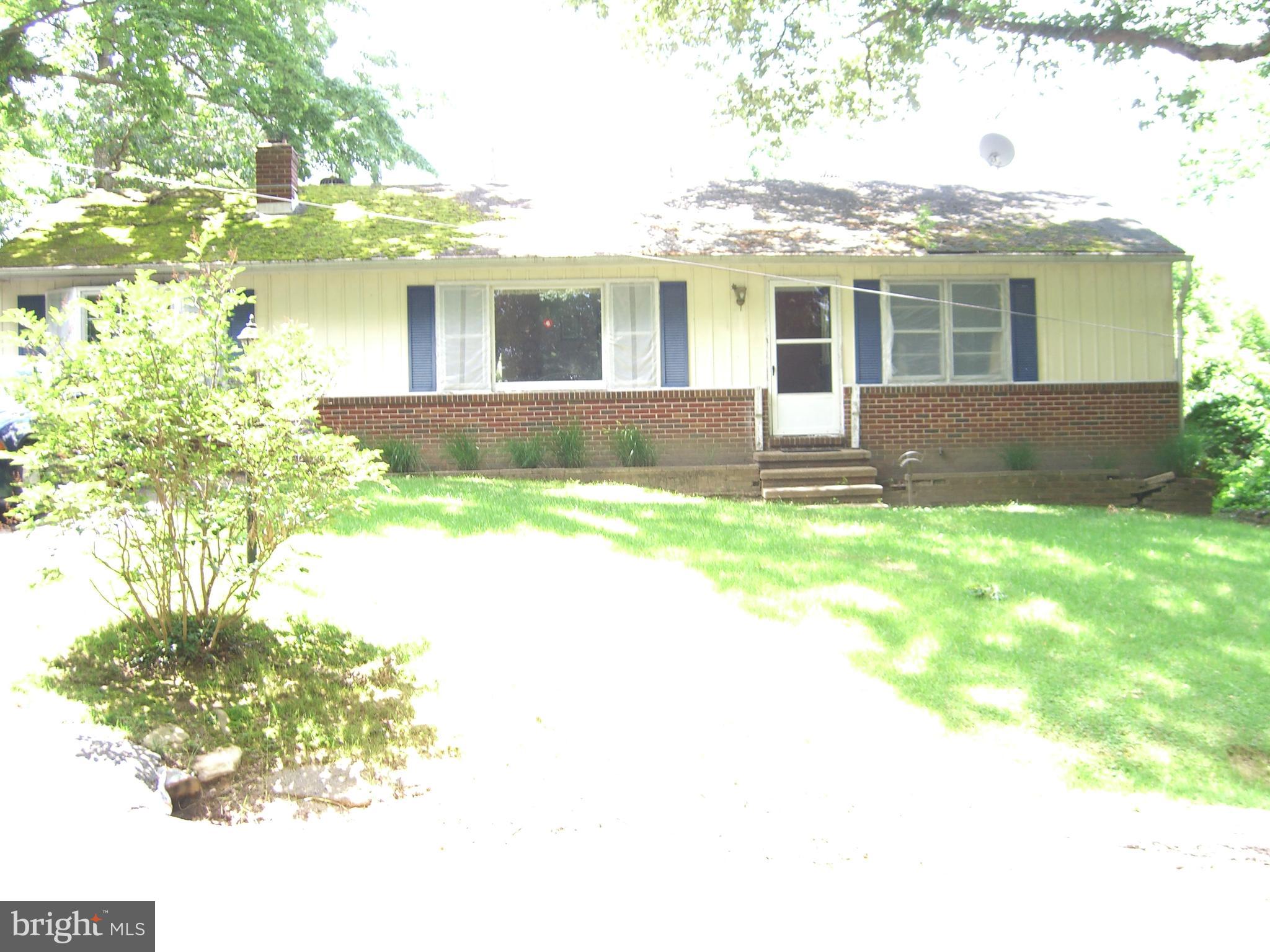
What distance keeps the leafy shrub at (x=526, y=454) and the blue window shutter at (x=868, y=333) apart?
437 centimetres

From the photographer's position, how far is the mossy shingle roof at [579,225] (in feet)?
43.1

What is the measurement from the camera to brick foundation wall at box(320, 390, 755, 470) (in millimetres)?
13633

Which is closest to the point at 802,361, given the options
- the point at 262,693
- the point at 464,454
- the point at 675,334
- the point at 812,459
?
the point at 812,459

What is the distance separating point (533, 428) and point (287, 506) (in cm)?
836

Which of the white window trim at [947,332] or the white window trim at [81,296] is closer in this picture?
the white window trim at [81,296]

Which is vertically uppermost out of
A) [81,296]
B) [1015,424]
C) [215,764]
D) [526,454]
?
[81,296]

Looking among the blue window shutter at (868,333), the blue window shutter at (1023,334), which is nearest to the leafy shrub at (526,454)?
the blue window shutter at (868,333)

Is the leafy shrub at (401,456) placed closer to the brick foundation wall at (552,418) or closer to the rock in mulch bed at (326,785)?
the brick foundation wall at (552,418)

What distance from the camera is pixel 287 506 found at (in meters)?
5.34

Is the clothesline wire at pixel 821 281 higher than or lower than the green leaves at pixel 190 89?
lower

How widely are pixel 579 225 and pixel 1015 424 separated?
6.48 m

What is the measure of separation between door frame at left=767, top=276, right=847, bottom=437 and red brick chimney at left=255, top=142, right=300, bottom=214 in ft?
22.8

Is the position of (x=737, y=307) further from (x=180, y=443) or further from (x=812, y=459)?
(x=180, y=443)

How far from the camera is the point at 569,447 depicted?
1347 centimetres
